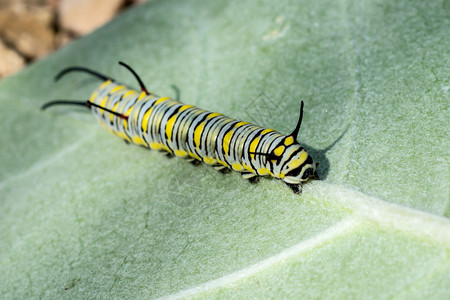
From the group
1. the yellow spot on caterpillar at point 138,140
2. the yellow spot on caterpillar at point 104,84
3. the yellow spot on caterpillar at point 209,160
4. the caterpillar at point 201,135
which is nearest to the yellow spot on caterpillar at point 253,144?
the caterpillar at point 201,135

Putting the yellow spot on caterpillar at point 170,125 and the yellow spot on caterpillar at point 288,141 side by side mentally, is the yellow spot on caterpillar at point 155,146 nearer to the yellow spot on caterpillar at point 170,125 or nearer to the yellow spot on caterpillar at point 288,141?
the yellow spot on caterpillar at point 170,125

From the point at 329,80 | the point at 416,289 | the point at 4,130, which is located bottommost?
the point at 416,289

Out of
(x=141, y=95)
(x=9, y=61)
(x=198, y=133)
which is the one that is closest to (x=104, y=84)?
(x=141, y=95)

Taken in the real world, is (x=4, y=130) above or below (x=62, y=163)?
above

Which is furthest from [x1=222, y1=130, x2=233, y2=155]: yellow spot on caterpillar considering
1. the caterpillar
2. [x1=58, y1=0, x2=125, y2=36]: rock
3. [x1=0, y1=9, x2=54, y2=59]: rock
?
[x1=0, y1=9, x2=54, y2=59]: rock

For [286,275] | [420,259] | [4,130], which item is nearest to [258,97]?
[286,275]

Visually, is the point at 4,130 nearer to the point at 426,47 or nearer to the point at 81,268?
the point at 81,268
